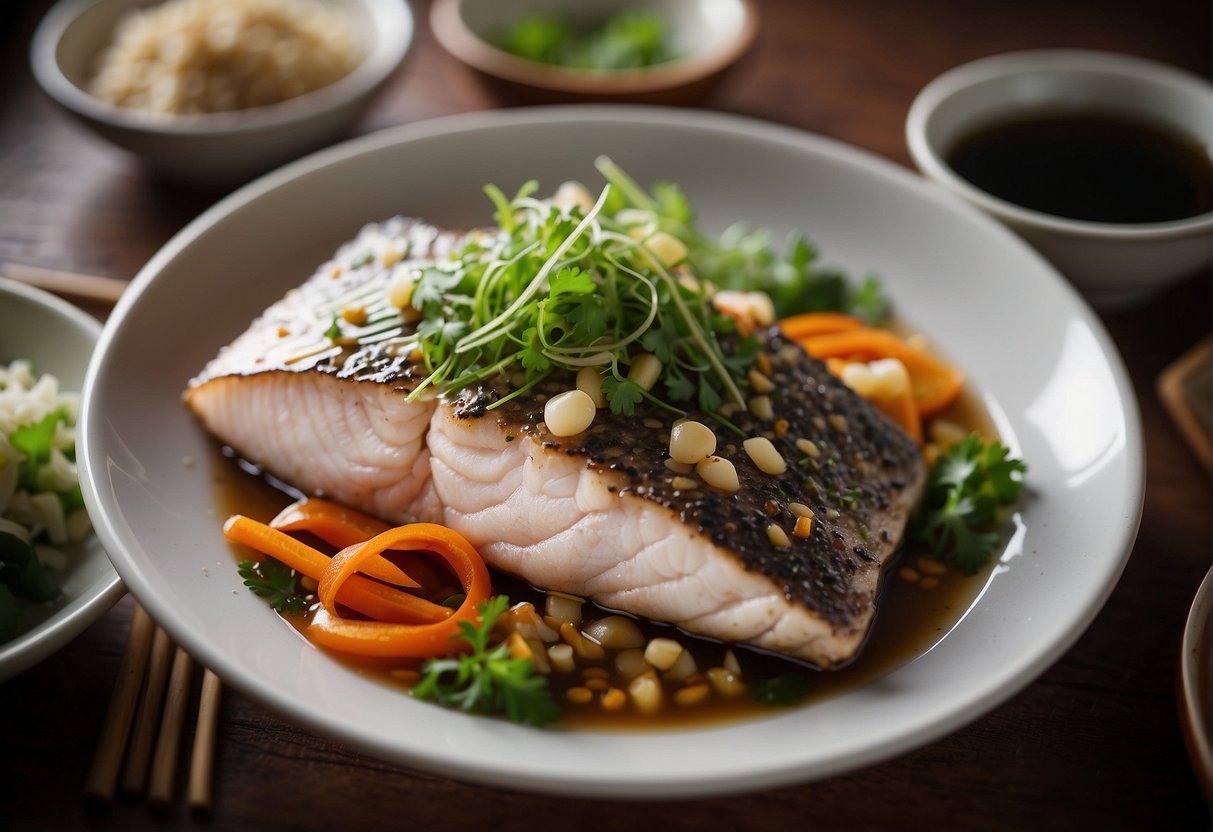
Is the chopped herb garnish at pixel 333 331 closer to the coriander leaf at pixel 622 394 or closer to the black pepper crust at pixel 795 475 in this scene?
the black pepper crust at pixel 795 475

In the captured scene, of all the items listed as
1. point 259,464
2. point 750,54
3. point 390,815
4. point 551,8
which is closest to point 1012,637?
point 390,815

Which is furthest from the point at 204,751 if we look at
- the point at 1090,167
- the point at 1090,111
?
the point at 1090,111

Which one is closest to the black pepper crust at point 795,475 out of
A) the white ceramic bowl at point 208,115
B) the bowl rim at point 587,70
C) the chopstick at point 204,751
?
the chopstick at point 204,751

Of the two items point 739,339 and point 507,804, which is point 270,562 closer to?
point 507,804

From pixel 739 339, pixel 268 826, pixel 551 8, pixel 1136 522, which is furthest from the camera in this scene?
pixel 551 8


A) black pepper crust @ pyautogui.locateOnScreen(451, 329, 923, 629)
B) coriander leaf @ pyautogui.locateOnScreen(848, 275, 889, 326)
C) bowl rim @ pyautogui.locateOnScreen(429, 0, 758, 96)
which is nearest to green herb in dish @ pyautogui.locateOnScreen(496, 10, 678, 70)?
bowl rim @ pyautogui.locateOnScreen(429, 0, 758, 96)

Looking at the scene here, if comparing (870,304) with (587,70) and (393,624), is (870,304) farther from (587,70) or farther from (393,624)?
(393,624)

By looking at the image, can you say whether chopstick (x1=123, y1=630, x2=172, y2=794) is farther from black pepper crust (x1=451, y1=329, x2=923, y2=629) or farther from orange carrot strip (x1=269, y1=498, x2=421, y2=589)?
black pepper crust (x1=451, y1=329, x2=923, y2=629)
